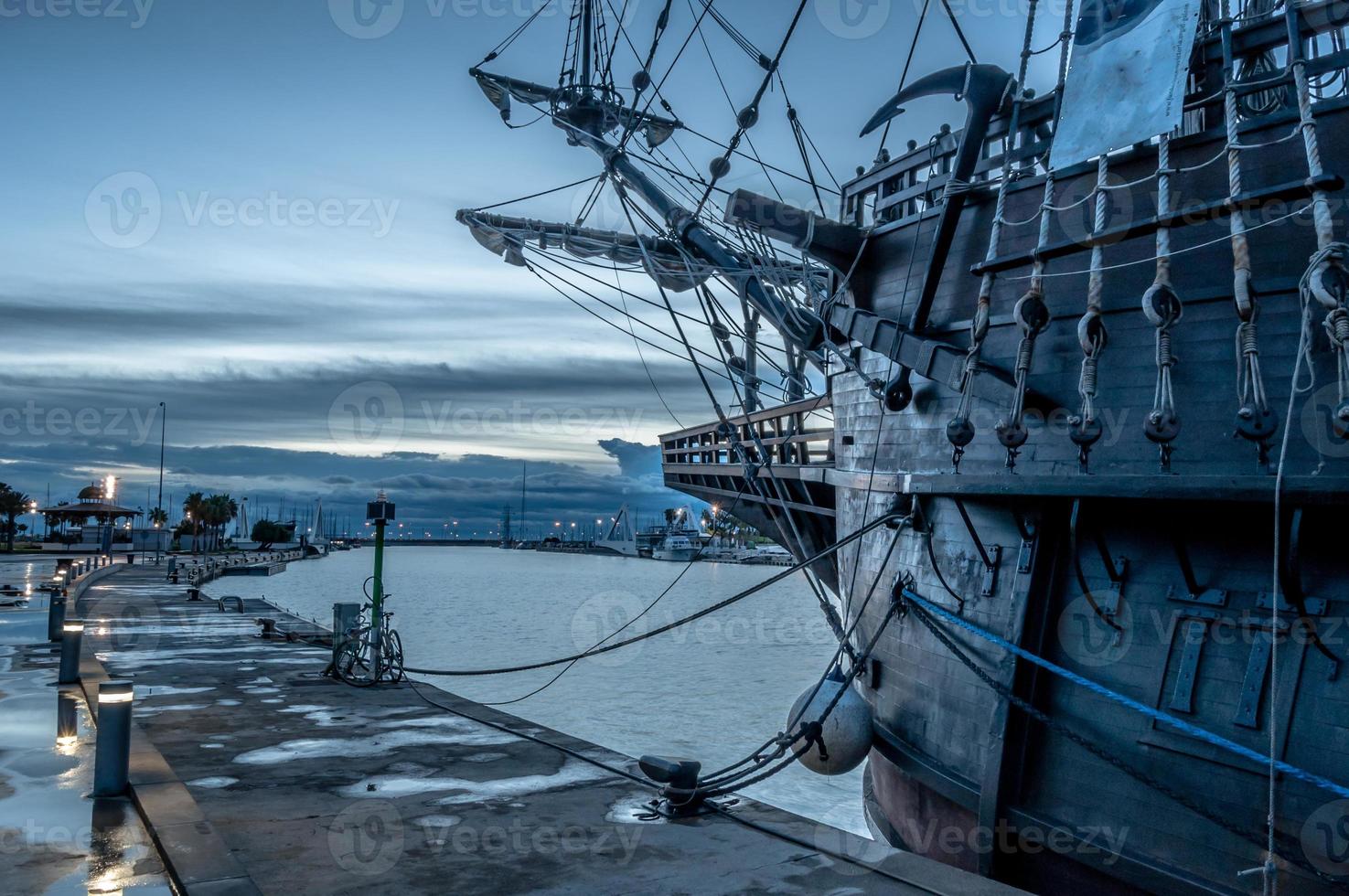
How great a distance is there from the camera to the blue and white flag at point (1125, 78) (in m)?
8.60

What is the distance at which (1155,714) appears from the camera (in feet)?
23.0

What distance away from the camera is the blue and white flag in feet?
28.2

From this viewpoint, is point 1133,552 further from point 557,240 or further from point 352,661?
point 557,240

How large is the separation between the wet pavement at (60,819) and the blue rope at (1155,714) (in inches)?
253

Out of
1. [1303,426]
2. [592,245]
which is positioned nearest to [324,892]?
[1303,426]

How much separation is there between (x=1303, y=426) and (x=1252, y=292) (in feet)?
3.38

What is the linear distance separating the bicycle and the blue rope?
10174mm

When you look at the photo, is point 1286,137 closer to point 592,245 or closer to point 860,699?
point 860,699

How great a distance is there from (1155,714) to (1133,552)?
1337 mm

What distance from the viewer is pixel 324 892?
6566 mm

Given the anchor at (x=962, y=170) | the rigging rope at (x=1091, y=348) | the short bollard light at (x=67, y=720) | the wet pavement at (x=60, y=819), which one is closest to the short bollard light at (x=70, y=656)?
the short bollard light at (x=67, y=720)

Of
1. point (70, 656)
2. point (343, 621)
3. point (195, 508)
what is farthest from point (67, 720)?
point (195, 508)

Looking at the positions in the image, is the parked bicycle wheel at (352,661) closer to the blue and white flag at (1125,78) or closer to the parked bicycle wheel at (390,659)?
the parked bicycle wheel at (390,659)

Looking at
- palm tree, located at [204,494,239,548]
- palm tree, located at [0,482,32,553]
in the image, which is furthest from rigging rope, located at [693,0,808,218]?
palm tree, located at [204,494,239,548]
